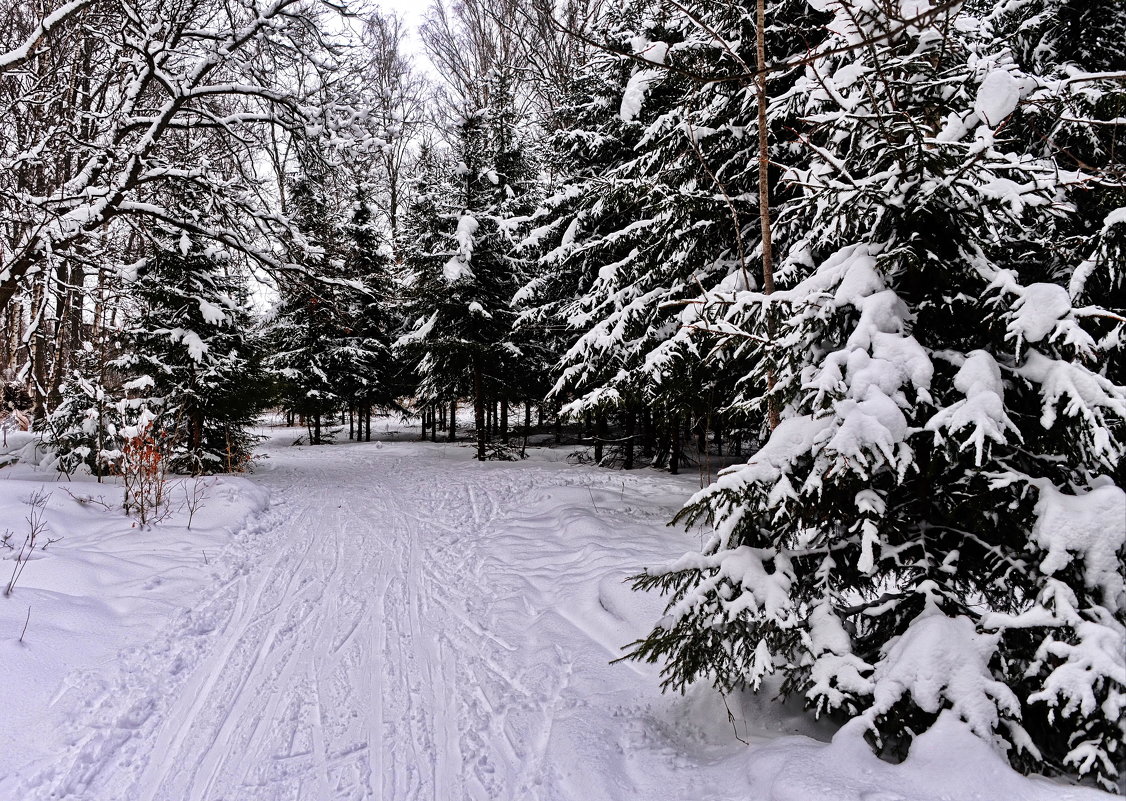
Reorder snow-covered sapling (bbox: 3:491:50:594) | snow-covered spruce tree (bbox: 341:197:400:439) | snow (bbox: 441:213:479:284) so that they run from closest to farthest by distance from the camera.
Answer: snow-covered sapling (bbox: 3:491:50:594)
snow (bbox: 441:213:479:284)
snow-covered spruce tree (bbox: 341:197:400:439)

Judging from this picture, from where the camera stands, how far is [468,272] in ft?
48.9

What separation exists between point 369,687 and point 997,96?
5.22 m

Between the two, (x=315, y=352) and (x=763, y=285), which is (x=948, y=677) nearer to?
(x=763, y=285)

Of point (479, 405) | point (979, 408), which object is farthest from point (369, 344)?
point (979, 408)

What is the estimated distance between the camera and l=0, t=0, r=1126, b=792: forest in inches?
102

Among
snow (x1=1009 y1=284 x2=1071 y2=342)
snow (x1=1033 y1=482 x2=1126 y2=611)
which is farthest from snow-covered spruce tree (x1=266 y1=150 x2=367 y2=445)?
snow (x1=1033 y1=482 x2=1126 y2=611)

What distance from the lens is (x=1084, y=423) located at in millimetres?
2494

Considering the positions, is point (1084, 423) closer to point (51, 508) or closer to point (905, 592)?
point (905, 592)

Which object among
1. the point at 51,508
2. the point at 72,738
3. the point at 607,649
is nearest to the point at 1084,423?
the point at 607,649

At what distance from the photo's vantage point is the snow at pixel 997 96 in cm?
265

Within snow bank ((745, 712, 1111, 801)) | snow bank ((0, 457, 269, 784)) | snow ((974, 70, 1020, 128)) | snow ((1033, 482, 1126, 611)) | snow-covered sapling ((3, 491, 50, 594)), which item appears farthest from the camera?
snow-covered sapling ((3, 491, 50, 594))

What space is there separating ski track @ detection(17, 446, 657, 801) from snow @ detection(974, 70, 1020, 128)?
4194 millimetres

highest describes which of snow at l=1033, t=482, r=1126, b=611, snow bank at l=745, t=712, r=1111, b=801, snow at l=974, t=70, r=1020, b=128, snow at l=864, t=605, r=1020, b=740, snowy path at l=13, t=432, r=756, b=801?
snow at l=974, t=70, r=1020, b=128

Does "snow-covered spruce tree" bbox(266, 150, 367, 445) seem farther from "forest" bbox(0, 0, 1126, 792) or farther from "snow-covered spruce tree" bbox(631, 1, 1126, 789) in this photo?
"snow-covered spruce tree" bbox(631, 1, 1126, 789)
